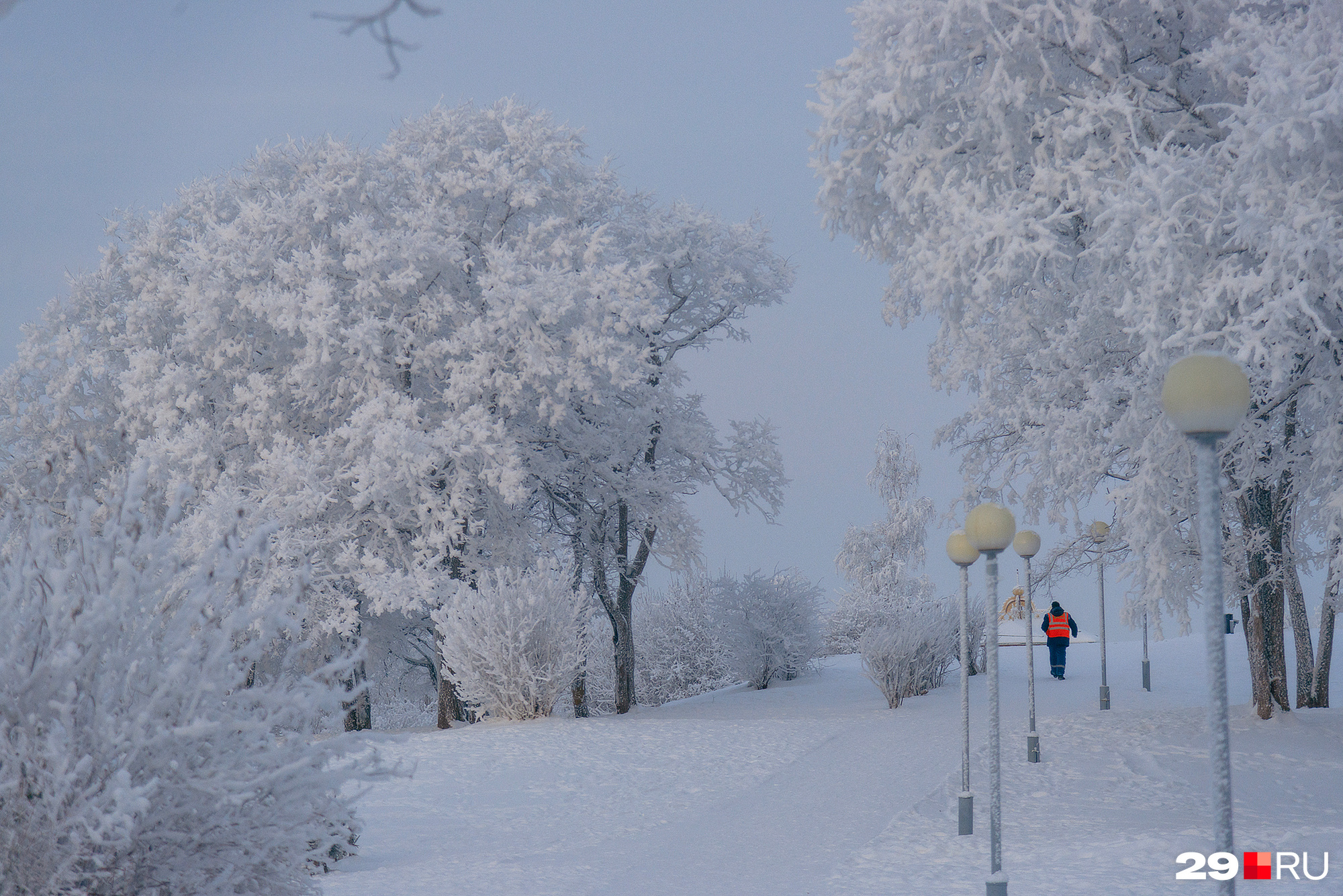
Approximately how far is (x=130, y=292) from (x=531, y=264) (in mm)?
10000

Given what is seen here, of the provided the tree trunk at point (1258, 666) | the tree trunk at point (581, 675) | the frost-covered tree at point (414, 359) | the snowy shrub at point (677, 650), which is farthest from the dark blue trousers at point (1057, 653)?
the tree trunk at point (581, 675)

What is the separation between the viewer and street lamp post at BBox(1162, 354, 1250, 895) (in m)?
4.15

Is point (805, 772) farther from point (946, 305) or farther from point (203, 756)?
point (203, 756)

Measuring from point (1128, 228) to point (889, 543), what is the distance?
19.1 metres

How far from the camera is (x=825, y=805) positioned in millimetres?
10227

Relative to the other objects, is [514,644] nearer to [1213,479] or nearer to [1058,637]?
[1213,479]

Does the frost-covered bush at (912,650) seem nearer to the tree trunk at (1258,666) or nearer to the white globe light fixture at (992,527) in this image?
the tree trunk at (1258,666)

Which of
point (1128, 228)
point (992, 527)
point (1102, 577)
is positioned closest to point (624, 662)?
point (1102, 577)

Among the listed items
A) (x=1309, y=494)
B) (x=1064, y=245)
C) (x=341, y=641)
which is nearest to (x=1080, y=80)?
(x=1064, y=245)

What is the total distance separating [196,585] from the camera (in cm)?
479

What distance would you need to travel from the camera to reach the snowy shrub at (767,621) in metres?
24.5

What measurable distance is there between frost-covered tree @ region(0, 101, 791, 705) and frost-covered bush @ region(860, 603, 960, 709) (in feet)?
12.9

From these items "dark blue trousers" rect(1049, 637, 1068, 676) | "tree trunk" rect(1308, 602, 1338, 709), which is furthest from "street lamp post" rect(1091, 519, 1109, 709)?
"dark blue trousers" rect(1049, 637, 1068, 676)

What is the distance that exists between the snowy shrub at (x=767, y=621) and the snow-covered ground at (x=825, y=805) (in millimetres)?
7179
